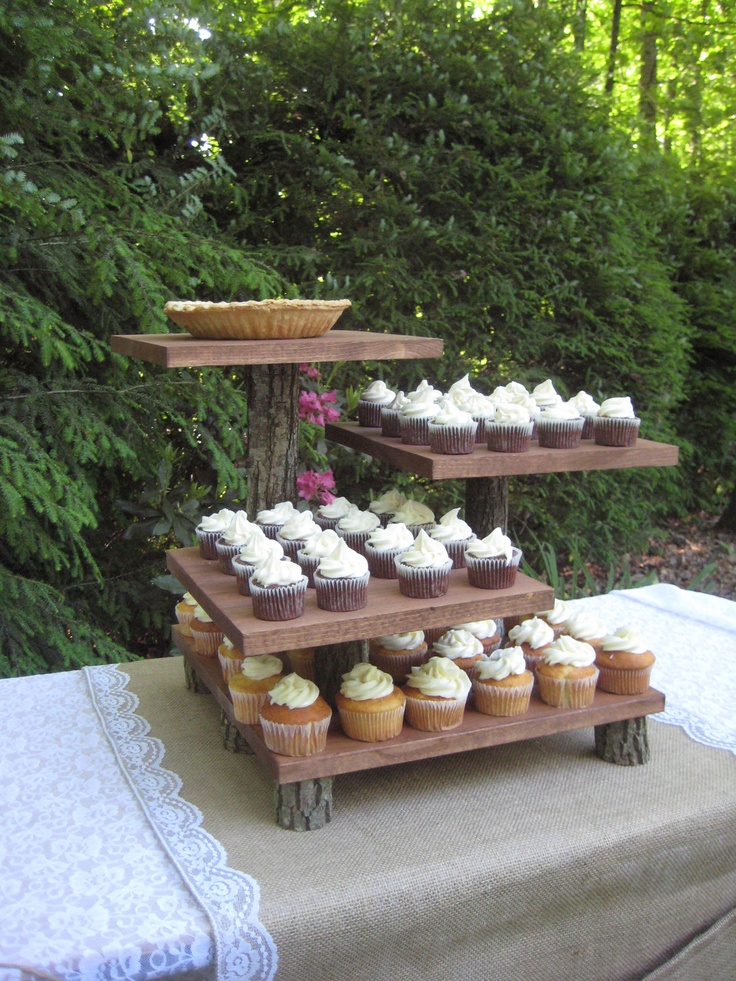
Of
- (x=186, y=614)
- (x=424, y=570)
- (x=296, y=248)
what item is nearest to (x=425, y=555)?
(x=424, y=570)

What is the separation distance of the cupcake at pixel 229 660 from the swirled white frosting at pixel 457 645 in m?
0.44

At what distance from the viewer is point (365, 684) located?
5.35 feet

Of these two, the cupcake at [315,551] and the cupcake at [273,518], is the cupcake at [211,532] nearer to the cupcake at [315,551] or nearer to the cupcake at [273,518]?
the cupcake at [273,518]

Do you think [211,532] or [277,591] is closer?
[277,591]

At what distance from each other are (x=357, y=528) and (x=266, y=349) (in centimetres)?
46

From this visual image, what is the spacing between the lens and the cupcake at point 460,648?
187 centimetres

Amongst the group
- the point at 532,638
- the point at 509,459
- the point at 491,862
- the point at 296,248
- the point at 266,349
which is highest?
the point at 296,248

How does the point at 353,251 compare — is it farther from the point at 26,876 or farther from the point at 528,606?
the point at 26,876

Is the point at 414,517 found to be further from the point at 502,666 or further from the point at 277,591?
the point at 277,591

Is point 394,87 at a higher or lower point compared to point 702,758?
higher

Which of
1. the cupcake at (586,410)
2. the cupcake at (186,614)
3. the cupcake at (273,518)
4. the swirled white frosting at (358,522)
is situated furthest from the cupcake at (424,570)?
the cupcake at (186,614)

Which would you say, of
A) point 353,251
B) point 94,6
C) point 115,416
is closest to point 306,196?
point 353,251

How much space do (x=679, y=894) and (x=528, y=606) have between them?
601 millimetres

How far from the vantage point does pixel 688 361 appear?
504cm
